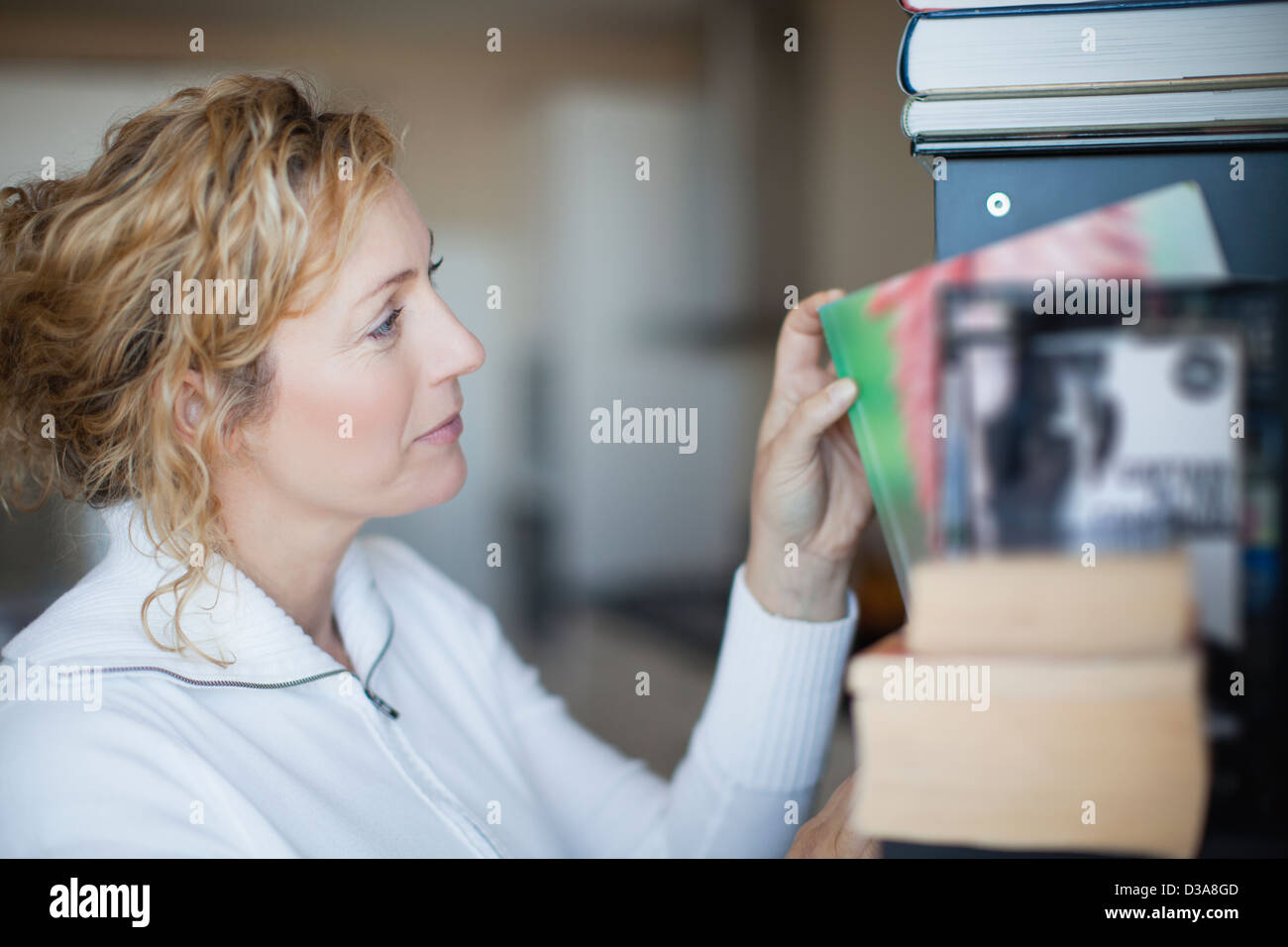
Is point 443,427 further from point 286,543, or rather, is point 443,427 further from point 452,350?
point 286,543

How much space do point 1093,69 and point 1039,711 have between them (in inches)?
16.2

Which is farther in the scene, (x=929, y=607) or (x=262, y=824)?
(x=262, y=824)

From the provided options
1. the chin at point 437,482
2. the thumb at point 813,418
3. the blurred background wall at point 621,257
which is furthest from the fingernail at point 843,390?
the blurred background wall at point 621,257

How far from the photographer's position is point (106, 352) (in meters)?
0.88

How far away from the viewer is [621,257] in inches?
139

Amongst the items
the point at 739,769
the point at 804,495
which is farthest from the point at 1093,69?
the point at 739,769

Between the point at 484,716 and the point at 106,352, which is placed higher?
the point at 106,352

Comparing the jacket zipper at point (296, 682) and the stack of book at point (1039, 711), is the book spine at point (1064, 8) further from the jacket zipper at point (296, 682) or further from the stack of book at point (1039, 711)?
the jacket zipper at point (296, 682)

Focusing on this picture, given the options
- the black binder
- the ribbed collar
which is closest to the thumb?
the black binder

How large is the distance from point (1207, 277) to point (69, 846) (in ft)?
2.61

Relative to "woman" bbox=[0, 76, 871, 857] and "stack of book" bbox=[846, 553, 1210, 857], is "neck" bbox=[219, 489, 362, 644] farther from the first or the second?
"stack of book" bbox=[846, 553, 1210, 857]

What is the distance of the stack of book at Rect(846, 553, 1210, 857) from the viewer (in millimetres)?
568
